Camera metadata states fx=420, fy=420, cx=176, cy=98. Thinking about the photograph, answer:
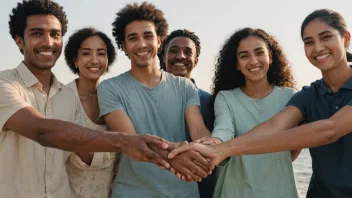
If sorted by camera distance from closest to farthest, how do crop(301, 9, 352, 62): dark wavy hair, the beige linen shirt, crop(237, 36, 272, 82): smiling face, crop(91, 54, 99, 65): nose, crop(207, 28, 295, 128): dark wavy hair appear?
the beige linen shirt, crop(301, 9, 352, 62): dark wavy hair, crop(237, 36, 272, 82): smiling face, crop(207, 28, 295, 128): dark wavy hair, crop(91, 54, 99, 65): nose

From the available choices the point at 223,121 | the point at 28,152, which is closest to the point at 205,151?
the point at 223,121

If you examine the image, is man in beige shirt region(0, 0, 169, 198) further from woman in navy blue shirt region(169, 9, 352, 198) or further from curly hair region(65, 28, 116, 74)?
woman in navy blue shirt region(169, 9, 352, 198)

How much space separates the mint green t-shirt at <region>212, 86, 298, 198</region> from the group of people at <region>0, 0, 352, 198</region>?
0.04 feet

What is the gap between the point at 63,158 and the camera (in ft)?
13.7

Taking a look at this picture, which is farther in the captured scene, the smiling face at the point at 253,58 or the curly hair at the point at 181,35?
the curly hair at the point at 181,35

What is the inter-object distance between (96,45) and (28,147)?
5.48 feet

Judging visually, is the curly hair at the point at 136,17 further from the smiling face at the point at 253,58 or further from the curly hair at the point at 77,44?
the smiling face at the point at 253,58

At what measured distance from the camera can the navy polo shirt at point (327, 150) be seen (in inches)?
153

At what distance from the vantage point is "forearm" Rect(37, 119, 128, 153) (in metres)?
3.69

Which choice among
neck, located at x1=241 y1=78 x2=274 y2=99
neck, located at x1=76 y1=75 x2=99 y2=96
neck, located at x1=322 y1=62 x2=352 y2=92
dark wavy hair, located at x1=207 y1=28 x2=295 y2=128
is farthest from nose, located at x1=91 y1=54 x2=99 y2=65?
neck, located at x1=322 y1=62 x2=352 y2=92

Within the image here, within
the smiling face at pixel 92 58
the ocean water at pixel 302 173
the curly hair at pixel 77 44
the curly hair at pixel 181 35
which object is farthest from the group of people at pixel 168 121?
the ocean water at pixel 302 173

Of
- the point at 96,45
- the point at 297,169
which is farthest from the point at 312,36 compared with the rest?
the point at 297,169

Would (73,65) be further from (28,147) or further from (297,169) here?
(297,169)

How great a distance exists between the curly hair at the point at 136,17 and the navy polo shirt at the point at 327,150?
72.4 inches
